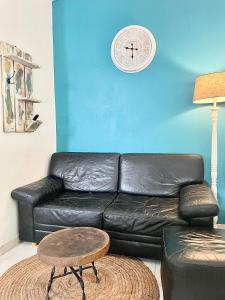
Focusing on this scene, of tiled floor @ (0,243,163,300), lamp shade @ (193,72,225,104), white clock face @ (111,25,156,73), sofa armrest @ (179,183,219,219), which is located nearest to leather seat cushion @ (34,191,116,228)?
tiled floor @ (0,243,163,300)

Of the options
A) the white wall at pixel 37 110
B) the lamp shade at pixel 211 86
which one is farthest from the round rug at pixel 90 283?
the lamp shade at pixel 211 86

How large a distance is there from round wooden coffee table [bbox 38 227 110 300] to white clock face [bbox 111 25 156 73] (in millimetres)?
1892

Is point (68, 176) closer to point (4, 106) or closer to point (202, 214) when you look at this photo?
point (4, 106)

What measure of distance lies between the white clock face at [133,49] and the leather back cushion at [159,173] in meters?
1.03

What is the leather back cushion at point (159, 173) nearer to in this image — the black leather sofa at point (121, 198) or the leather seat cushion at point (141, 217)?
the black leather sofa at point (121, 198)

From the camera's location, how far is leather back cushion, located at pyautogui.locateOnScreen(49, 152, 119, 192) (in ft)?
8.95

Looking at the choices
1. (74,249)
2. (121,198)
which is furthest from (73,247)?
(121,198)

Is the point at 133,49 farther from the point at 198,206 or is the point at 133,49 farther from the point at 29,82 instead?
the point at 198,206

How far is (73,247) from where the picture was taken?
1541mm

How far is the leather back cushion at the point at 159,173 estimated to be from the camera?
2529 mm

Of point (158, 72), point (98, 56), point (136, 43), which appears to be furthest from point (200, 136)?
point (98, 56)

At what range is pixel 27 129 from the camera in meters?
2.55

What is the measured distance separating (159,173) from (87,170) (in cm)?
80

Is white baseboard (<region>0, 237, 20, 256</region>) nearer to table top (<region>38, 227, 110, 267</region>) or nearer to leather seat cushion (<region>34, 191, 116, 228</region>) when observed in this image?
leather seat cushion (<region>34, 191, 116, 228</region>)
